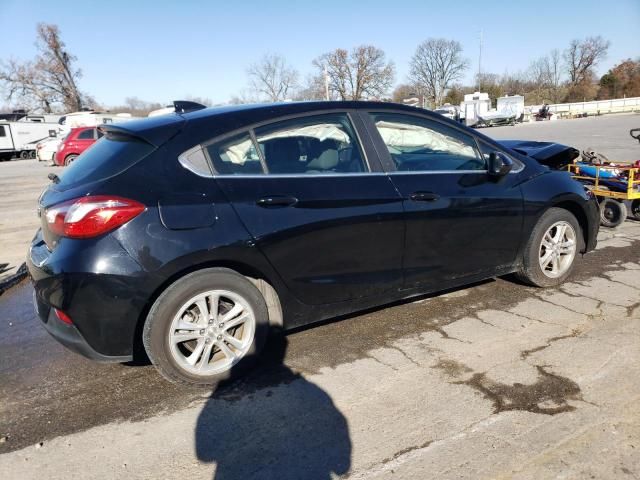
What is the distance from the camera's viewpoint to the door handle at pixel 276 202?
3031mm

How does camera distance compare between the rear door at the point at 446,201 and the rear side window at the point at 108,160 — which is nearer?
the rear side window at the point at 108,160

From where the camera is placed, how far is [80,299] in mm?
2705

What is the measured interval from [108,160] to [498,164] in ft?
9.04

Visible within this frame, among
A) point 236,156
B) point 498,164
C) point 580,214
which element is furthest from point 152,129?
point 580,214

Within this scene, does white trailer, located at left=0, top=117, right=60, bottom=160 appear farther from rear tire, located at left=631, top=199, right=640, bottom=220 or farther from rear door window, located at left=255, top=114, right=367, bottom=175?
rear tire, located at left=631, top=199, right=640, bottom=220

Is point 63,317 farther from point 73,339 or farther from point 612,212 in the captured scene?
point 612,212

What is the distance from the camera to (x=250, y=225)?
298 centimetres

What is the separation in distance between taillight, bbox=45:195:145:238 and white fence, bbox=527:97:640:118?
64594 millimetres

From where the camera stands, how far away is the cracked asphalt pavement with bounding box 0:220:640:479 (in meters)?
2.35

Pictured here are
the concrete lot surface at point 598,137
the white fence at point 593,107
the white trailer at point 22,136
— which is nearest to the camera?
the concrete lot surface at point 598,137

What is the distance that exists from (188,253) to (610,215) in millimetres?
6109

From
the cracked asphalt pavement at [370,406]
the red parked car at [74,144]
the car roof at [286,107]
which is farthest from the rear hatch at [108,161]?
the red parked car at [74,144]

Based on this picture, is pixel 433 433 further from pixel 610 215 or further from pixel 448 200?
pixel 610 215

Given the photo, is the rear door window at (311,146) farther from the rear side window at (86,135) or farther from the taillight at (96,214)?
the rear side window at (86,135)
